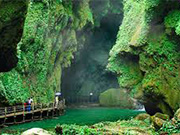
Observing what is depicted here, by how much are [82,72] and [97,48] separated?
528 centimetres

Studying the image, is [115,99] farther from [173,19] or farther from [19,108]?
[173,19]

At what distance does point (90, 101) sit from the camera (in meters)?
55.6

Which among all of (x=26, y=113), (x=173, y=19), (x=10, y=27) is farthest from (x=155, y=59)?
(x=10, y=27)

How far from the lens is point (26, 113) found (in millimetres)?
27016

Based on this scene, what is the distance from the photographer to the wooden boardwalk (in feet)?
80.7

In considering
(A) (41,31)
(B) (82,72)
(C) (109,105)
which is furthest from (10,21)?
(B) (82,72)

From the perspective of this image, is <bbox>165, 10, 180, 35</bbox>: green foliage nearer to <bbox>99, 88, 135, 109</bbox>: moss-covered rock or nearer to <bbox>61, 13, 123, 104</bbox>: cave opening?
<bbox>99, 88, 135, 109</bbox>: moss-covered rock

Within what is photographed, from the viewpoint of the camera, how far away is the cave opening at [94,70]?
5294 cm

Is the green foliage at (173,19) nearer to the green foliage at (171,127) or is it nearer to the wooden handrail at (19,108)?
the green foliage at (171,127)

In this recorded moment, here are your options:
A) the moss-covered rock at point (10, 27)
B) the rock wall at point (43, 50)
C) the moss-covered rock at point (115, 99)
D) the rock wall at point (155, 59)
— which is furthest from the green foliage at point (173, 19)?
the moss-covered rock at point (115, 99)

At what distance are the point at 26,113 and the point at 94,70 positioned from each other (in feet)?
96.5

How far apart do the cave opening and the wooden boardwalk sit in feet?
64.0

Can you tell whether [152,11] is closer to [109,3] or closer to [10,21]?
[10,21]

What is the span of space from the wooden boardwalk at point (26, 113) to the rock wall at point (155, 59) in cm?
854
